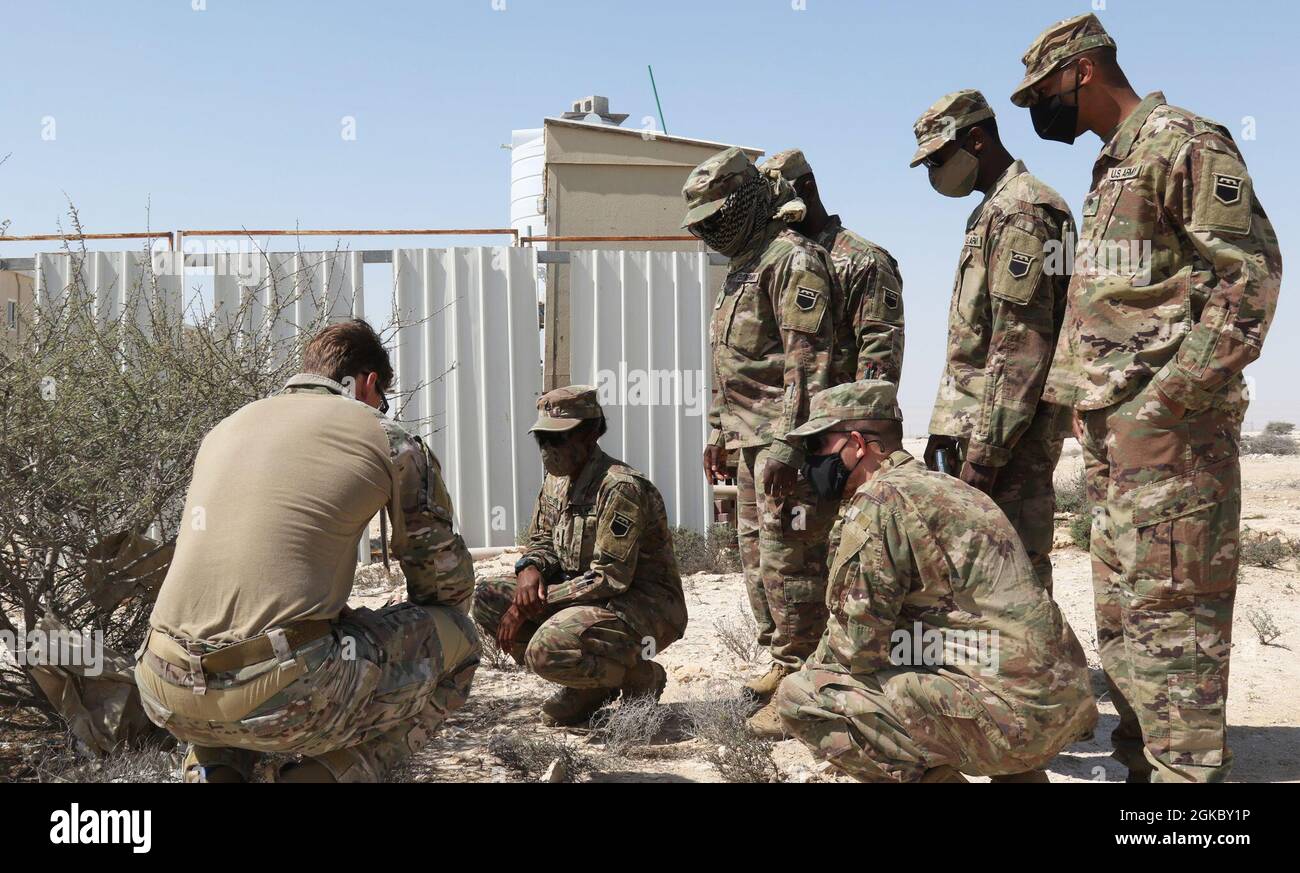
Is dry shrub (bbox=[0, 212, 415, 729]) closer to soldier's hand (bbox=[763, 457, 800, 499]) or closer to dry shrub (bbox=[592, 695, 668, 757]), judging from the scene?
dry shrub (bbox=[592, 695, 668, 757])

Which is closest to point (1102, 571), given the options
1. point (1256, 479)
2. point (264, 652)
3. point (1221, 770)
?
point (1221, 770)

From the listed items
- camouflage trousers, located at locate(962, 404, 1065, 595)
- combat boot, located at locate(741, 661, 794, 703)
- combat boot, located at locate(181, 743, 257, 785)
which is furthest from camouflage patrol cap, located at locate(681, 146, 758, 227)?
combat boot, located at locate(181, 743, 257, 785)

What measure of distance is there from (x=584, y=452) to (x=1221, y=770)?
105 inches

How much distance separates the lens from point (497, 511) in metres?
8.96

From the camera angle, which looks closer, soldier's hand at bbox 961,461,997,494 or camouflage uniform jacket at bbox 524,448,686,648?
soldier's hand at bbox 961,461,997,494

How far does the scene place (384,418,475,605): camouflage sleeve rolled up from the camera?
321 cm

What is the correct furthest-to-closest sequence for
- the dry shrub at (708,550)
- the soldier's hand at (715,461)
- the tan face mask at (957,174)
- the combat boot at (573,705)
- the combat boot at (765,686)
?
1. the dry shrub at (708,550)
2. the soldier's hand at (715,461)
3. the combat boot at (573,705)
4. the combat boot at (765,686)
5. the tan face mask at (957,174)

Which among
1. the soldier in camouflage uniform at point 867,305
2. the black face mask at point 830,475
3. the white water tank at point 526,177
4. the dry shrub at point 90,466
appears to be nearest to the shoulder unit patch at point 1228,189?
the black face mask at point 830,475

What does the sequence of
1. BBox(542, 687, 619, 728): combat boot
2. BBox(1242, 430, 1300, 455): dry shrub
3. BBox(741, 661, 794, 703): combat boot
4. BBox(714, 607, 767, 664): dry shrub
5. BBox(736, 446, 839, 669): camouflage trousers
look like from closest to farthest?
BBox(736, 446, 839, 669): camouflage trousers → BBox(741, 661, 794, 703): combat boot → BBox(542, 687, 619, 728): combat boot → BBox(714, 607, 767, 664): dry shrub → BBox(1242, 430, 1300, 455): dry shrub

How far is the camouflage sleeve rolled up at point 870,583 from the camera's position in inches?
117

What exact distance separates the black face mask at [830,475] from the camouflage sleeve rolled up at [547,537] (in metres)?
1.87

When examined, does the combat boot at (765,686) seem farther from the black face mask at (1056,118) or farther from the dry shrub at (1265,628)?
the dry shrub at (1265,628)

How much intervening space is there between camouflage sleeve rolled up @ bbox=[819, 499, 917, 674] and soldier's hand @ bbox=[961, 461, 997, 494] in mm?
843

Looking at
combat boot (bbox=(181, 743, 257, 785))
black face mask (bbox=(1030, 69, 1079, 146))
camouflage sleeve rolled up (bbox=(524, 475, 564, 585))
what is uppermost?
black face mask (bbox=(1030, 69, 1079, 146))
